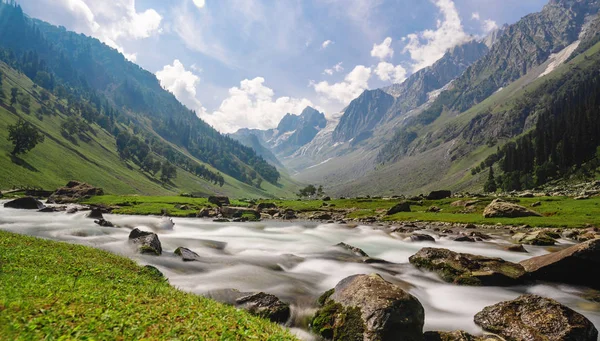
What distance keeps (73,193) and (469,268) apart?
106m

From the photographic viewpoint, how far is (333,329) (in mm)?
14398

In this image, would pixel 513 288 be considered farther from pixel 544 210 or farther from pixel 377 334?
pixel 544 210

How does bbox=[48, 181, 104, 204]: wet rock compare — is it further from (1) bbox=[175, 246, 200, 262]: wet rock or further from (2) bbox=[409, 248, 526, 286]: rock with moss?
(2) bbox=[409, 248, 526, 286]: rock with moss

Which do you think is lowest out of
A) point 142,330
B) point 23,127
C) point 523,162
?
point 142,330

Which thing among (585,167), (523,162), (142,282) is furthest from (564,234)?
(523,162)

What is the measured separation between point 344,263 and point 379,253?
363 inches

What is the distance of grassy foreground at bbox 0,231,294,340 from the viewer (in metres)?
8.81

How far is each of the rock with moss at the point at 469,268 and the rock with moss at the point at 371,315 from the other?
423 inches

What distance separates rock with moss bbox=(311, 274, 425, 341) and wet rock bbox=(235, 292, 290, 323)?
179 centimetres

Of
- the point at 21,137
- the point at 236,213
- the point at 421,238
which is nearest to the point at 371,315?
the point at 421,238

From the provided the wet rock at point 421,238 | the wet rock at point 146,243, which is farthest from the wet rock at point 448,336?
the wet rock at point 421,238

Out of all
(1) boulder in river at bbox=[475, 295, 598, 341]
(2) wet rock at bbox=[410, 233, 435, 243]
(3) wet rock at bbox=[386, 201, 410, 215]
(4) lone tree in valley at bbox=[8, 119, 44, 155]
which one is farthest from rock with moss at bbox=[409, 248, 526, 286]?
(4) lone tree in valley at bbox=[8, 119, 44, 155]

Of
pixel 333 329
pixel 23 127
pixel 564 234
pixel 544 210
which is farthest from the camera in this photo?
pixel 23 127

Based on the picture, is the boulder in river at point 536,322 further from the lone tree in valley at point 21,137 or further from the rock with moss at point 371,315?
the lone tree in valley at point 21,137
